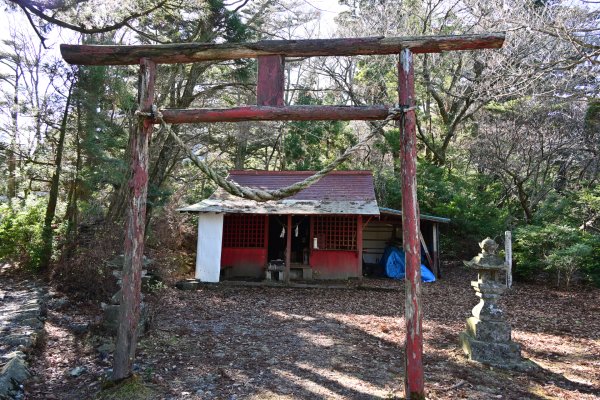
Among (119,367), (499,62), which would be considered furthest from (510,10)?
(119,367)

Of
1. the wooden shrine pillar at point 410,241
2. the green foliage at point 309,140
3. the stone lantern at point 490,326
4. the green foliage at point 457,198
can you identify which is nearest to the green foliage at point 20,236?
the wooden shrine pillar at point 410,241

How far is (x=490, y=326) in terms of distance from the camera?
16.3ft

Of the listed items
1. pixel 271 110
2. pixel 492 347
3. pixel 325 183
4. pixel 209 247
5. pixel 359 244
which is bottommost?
pixel 492 347

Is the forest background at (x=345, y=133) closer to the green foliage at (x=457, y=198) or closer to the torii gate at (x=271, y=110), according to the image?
A: the green foliage at (x=457, y=198)

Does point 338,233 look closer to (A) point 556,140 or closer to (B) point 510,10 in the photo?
(B) point 510,10

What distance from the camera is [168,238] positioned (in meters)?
13.3

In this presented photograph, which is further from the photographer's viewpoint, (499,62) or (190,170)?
(190,170)

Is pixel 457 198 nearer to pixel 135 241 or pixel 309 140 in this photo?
pixel 309 140

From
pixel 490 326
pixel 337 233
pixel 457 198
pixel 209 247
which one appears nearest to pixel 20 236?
pixel 209 247

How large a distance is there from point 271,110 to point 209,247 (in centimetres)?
854

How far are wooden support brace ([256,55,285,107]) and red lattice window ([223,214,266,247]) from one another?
9.11 metres

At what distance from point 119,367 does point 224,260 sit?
29.6 feet

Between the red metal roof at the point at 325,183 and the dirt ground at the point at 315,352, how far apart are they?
4441 millimetres

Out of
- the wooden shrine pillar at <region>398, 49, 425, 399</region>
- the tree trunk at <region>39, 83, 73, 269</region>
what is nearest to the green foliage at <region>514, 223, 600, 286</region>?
the wooden shrine pillar at <region>398, 49, 425, 399</region>
